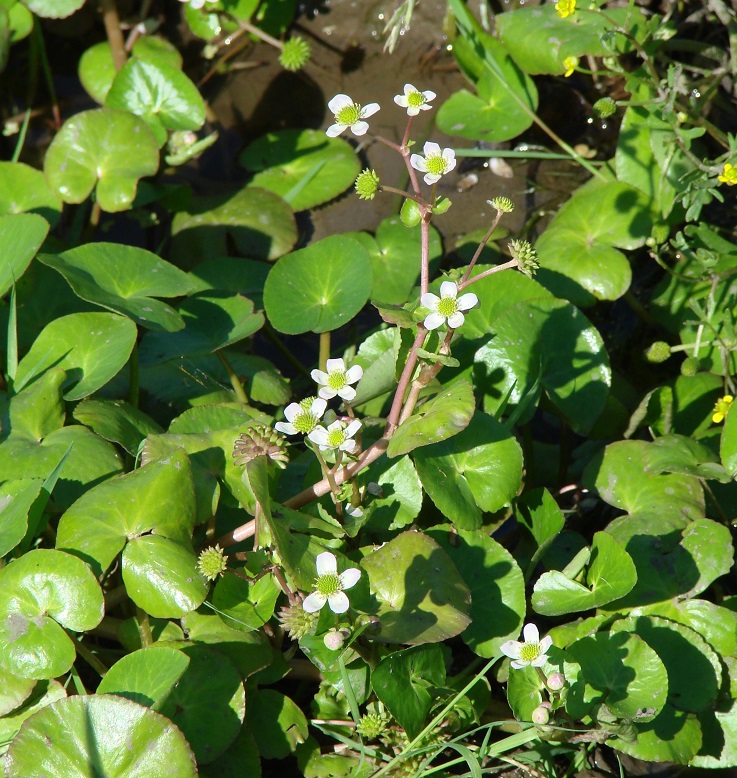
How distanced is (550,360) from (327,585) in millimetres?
1050

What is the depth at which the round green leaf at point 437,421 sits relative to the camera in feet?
5.17

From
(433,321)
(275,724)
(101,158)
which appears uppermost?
(433,321)

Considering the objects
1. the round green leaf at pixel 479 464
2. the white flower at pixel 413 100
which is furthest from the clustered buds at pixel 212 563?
the white flower at pixel 413 100

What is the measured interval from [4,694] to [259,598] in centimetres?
58

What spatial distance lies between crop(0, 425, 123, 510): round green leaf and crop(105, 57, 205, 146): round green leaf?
4.70 feet

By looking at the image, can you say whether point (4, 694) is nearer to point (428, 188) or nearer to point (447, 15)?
point (428, 188)

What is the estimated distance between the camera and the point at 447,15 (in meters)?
3.16

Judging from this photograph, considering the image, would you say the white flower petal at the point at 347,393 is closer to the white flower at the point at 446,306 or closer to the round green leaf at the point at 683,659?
the white flower at the point at 446,306

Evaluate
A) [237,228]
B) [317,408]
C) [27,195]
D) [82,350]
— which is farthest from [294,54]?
[317,408]

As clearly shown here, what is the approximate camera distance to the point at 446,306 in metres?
1.56

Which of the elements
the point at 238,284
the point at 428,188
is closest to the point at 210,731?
the point at 238,284

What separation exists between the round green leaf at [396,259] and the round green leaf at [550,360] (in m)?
0.52

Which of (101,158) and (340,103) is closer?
(340,103)

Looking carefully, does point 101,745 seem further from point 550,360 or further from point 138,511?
point 550,360
